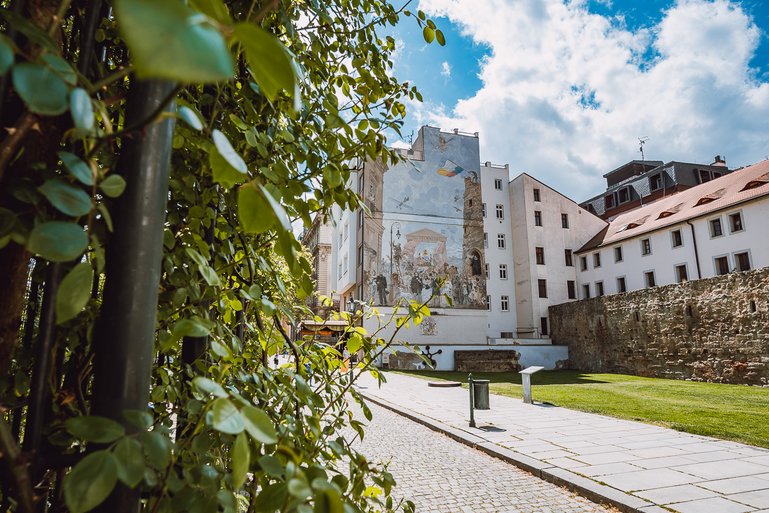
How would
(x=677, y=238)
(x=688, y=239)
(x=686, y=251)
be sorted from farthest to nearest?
(x=677, y=238)
(x=686, y=251)
(x=688, y=239)

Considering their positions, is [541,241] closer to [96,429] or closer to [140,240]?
[140,240]

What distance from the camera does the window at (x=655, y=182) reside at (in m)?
43.7

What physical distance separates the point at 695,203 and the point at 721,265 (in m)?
4.86

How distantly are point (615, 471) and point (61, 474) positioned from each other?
5.83 metres

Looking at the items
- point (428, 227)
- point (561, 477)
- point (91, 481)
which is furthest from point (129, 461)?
point (428, 227)

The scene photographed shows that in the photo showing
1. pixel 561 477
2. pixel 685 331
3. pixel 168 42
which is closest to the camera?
pixel 168 42

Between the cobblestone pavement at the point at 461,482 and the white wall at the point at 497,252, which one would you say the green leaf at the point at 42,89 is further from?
the white wall at the point at 497,252

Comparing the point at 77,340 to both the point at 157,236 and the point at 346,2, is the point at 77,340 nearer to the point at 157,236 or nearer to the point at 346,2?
the point at 157,236

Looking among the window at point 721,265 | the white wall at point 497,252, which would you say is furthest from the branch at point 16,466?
the white wall at point 497,252

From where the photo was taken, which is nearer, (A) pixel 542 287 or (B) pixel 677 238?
(B) pixel 677 238

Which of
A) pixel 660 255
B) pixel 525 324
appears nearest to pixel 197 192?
pixel 660 255

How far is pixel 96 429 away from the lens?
21.5 inches

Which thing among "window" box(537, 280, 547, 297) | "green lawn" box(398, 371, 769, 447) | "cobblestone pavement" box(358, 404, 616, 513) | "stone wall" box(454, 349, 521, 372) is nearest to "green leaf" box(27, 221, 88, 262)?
"cobblestone pavement" box(358, 404, 616, 513)

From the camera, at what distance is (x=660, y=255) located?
31.0 meters
